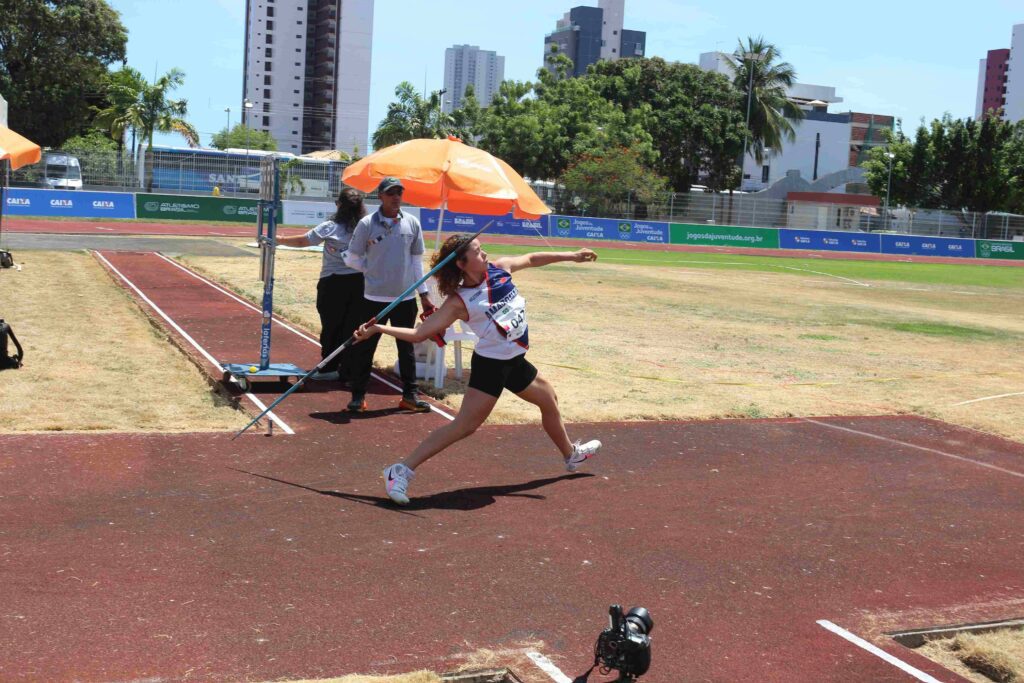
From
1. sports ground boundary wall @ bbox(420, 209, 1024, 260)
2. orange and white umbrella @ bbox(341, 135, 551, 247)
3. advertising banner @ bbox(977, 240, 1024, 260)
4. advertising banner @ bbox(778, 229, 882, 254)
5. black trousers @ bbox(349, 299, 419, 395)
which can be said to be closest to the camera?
black trousers @ bbox(349, 299, 419, 395)

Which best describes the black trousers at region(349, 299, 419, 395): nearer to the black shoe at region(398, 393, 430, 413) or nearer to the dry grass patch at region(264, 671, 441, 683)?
the black shoe at region(398, 393, 430, 413)

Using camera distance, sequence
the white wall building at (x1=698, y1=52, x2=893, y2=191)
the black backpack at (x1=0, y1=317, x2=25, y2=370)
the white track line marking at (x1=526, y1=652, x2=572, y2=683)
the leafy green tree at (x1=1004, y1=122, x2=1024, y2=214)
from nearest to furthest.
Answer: the white track line marking at (x1=526, y1=652, x2=572, y2=683)
the black backpack at (x1=0, y1=317, x2=25, y2=370)
the leafy green tree at (x1=1004, y1=122, x2=1024, y2=214)
the white wall building at (x1=698, y1=52, x2=893, y2=191)

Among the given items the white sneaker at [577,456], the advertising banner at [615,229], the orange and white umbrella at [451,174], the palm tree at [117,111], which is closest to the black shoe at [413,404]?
the orange and white umbrella at [451,174]

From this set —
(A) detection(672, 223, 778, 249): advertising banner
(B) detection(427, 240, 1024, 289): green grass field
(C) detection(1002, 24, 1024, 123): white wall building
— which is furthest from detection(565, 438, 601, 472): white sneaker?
(C) detection(1002, 24, 1024, 123): white wall building

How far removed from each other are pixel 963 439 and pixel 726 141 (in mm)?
66084

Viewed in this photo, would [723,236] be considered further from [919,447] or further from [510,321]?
[510,321]

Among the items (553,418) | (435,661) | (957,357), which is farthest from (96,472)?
(957,357)

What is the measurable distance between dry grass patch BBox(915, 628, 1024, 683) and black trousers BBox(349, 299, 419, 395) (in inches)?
201

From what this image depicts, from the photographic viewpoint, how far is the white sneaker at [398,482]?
6484 mm

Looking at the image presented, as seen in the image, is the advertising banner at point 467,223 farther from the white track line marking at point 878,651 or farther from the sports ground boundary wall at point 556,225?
the white track line marking at point 878,651

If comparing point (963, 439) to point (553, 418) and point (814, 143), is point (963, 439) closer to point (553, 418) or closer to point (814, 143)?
point (553, 418)

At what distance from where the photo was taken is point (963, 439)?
372 inches

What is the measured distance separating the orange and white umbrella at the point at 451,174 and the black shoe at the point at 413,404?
76.1 inches

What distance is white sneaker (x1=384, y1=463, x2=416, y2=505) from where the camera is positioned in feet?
21.3
